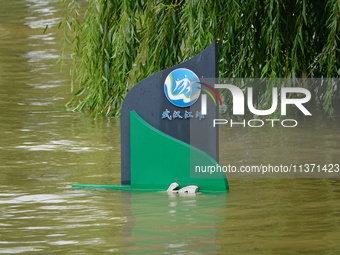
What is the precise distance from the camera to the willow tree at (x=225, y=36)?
12.0 metres

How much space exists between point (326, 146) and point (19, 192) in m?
3.58

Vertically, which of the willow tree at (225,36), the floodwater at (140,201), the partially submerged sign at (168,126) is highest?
the willow tree at (225,36)

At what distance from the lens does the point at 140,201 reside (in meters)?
9.07

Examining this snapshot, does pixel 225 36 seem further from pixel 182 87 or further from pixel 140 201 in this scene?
pixel 140 201

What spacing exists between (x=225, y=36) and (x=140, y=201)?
388 centimetres

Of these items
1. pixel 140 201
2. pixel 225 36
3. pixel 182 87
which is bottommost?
pixel 140 201

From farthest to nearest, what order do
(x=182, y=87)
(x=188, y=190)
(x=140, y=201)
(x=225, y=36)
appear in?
(x=225, y=36)
(x=182, y=87)
(x=188, y=190)
(x=140, y=201)

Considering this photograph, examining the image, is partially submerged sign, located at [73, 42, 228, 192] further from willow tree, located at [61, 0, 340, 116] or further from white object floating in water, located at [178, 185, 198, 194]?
willow tree, located at [61, 0, 340, 116]

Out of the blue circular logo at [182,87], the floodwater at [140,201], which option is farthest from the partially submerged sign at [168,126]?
the floodwater at [140,201]

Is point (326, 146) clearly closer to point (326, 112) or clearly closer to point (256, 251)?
point (326, 112)

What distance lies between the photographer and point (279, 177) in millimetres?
10125

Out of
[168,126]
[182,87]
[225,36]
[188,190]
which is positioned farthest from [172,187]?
[225,36]

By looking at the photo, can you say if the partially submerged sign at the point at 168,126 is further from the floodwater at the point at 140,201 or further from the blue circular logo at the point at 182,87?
the floodwater at the point at 140,201

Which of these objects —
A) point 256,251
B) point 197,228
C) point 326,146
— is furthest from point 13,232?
point 326,146
